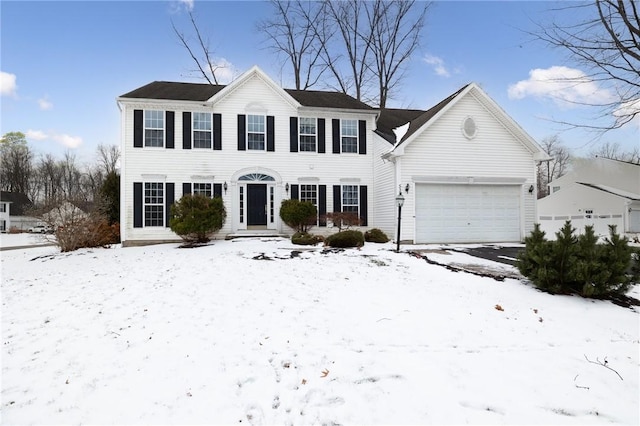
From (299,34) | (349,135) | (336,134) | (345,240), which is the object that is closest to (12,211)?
(299,34)

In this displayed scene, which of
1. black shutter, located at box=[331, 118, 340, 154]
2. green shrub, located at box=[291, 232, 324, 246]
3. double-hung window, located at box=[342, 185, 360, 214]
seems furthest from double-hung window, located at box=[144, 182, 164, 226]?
double-hung window, located at box=[342, 185, 360, 214]

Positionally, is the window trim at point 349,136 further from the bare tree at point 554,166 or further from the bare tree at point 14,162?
the bare tree at point 14,162

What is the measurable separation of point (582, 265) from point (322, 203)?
1000 cm

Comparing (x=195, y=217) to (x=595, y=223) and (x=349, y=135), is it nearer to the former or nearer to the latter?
(x=349, y=135)

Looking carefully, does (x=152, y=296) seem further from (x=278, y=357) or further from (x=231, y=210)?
(x=231, y=210)

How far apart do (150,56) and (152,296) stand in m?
15.4

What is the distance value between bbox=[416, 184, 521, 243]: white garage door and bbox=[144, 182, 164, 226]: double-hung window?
10.3 metres

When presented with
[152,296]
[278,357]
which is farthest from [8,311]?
[278,357]

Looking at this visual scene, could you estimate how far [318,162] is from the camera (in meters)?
15.3

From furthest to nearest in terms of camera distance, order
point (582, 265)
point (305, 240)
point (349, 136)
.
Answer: point (349, 136)
point (305, 240)
point (582, 265)

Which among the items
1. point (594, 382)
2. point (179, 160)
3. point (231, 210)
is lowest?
point (594, 382)

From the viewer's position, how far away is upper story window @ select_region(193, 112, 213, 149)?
14.6m

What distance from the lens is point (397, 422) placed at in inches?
119

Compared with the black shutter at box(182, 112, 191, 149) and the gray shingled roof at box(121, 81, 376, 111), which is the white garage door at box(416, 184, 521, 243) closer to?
the gray shingled roof at box(121, 81, 376, 111)
